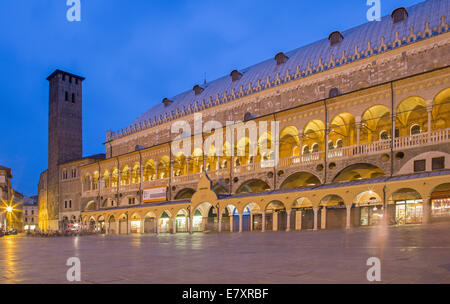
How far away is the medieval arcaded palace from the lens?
24.9 metres

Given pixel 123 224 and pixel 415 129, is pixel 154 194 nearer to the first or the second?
pixel 123 224

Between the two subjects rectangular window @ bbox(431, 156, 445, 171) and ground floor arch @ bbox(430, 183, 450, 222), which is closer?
ground floor arch @ bbox(430, 183, 450, 222)

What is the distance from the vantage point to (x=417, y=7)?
3409 centimetres

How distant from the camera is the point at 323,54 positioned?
3781cm

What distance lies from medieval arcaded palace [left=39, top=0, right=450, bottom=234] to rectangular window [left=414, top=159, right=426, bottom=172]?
0.08 m

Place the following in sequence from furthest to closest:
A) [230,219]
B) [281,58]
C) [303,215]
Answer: [281,58] → [230,219] → [303,215]

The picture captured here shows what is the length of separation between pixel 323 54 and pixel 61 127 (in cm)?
4592

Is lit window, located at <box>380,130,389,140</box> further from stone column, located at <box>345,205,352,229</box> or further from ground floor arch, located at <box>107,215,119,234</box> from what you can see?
ground floor arch, located at <box>107,215,119,234</box>

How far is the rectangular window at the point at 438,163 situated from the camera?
932 inches

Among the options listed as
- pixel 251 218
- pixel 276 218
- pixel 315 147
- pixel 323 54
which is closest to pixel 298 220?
pixel 276 218

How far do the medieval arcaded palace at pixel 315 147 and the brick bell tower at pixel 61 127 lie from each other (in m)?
15.6

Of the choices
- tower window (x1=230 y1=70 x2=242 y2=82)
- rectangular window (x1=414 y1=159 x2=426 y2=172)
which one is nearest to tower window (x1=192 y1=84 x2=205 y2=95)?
tower window (x1=230 y1=70 x2=242 y2=82)
